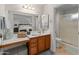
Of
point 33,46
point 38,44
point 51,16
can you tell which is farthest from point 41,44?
point 51,16

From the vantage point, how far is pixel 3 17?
5.61 ft

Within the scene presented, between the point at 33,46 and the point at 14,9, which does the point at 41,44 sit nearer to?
the point at 33,46

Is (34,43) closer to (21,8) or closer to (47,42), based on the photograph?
(47,42)

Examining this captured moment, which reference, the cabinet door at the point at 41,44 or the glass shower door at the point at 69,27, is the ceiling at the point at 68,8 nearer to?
the glass shower door at the point at 69,27

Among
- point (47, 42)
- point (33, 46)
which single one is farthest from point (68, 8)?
point (33, 46)

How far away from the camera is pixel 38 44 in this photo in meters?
1.91

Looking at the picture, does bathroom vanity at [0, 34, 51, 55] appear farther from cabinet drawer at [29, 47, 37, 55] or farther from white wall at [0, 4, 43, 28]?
white wall at [0, 4, 43, 28]

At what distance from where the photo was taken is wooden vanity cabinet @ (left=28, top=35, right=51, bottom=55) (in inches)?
73.0

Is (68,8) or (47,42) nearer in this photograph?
(68,8)

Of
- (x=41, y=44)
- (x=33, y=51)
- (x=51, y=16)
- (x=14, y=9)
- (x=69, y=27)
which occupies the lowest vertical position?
(x=33, y=51)

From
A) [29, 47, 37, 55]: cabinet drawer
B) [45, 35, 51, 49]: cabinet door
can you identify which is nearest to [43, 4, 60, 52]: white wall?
[45, 35, 51, 49]: cabinet door

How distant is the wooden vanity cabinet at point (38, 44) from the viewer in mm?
1855

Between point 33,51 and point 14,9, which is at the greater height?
point 14,9
